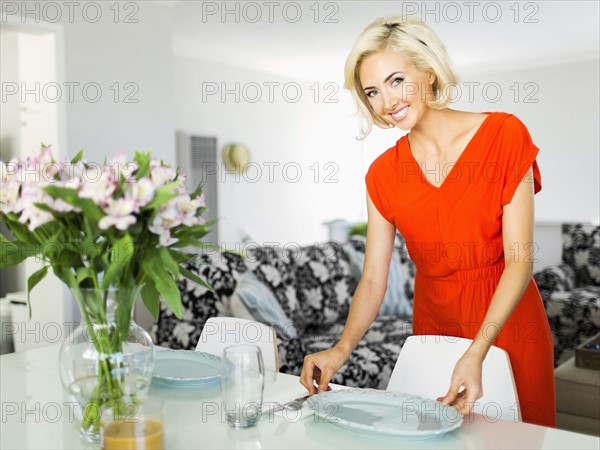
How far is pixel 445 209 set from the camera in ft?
5.74

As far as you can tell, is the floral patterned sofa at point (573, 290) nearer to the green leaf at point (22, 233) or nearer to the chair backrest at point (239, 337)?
the chair backrest at point (239, 337)

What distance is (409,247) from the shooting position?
6.17ft

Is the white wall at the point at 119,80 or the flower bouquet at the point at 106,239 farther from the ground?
the white wall at the point at 119,80

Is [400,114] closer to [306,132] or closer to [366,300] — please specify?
[366,300]

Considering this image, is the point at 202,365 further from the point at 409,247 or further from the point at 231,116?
the point at 231,116

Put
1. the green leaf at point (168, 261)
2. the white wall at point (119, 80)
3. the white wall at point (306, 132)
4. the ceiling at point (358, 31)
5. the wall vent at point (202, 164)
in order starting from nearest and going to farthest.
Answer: the green leaf at point (168, 261)
the white wall at point (119, 80)
the ceiling at point (358, 31)
the wall vent at point (202, 164)
the white wall at point (306, 132)

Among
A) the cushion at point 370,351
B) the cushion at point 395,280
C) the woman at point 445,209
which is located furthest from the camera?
the cushion at point 395,280

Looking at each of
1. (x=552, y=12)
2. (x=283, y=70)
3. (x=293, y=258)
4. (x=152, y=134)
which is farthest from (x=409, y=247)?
(x=283, y=70)

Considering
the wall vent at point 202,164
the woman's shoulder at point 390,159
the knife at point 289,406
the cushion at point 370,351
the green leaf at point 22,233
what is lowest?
the cushion at point 370,351

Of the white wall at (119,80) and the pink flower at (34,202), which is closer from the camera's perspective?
the pink flower at (34,202)

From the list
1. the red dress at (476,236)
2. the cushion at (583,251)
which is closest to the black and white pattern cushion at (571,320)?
the cushion at (583,251)

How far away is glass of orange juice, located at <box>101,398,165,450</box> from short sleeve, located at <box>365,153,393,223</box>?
95cm

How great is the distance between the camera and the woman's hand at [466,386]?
4.27 feet

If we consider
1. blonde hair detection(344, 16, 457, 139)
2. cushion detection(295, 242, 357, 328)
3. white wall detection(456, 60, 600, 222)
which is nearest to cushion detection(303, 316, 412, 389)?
cushion detection(295, 242, 357, 328)
